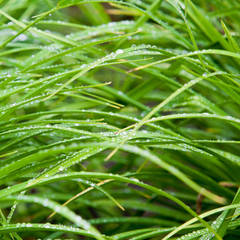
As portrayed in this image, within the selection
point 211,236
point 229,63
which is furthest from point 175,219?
point 229,63

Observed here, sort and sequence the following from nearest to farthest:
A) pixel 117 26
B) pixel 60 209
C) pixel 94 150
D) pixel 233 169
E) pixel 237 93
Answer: pixel 60 209, pixel 94 150, pixel 237 93, pixel 233 169, pixel 117 26

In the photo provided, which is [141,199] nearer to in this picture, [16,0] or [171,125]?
[171,125]

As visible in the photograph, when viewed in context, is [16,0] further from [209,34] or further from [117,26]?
[209,34]

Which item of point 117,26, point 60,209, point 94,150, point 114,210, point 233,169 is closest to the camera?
point 60,209

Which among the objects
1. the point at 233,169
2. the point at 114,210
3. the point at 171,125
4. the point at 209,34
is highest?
the point at 209,34

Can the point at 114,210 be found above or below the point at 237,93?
below

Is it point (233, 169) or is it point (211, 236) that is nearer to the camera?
point (211, 236)
